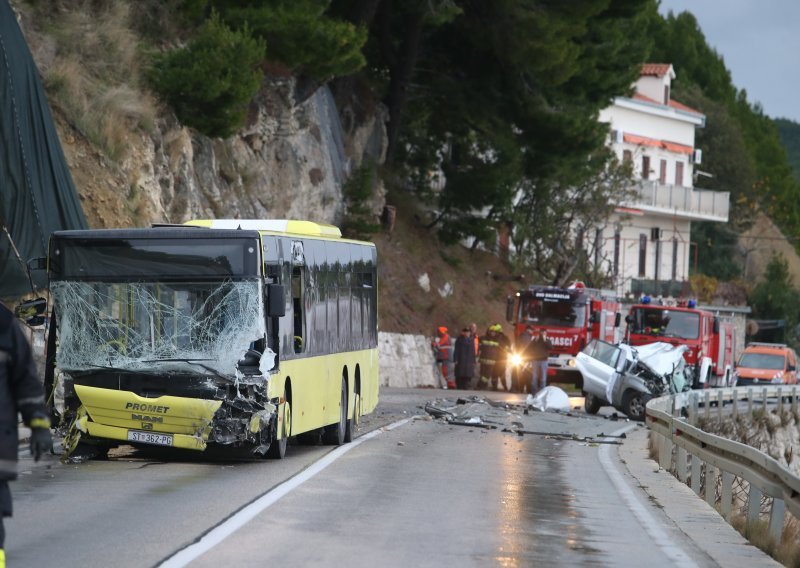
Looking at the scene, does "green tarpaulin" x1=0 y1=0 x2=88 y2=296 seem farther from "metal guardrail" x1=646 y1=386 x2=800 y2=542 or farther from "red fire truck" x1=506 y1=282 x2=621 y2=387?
"red fire truck" x1=506 y1=282 x2=621 y2=387

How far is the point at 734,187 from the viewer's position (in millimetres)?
97500

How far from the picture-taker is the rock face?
30.1m

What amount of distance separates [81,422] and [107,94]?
51.3 ft

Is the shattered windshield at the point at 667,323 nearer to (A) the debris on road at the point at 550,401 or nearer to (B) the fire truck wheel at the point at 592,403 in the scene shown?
(B) the fire truck wheel at the point at 592,403

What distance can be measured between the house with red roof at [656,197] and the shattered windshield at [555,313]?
25994 mm

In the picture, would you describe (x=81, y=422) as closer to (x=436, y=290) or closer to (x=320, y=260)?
(x=320, y=260)

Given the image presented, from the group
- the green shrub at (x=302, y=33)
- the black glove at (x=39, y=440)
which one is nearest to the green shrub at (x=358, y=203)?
the green shrub at (x=302, y=33)

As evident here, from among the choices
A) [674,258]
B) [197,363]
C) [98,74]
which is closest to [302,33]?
[98,74]

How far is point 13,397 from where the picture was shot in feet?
26.1

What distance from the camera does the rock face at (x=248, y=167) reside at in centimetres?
3014

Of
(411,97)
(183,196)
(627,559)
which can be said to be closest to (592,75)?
(411,97)

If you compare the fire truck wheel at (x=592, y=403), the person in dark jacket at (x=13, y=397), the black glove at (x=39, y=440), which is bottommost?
the fire truck wheel at (x=592, y=403)

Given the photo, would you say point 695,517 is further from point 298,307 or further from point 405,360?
point 405,360

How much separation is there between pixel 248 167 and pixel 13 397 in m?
32.2
